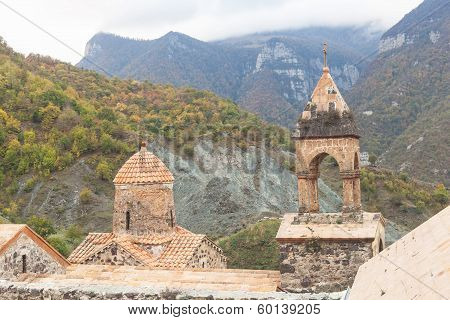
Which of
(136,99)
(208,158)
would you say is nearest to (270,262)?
(208,158)

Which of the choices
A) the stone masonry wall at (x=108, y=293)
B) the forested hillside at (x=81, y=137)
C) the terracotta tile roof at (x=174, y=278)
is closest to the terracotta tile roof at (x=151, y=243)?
the terracotta tile roof at (x=174, y=278)

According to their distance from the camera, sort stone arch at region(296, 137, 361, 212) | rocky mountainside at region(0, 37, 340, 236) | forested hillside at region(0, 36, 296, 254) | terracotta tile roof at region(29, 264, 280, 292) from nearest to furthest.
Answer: terracotta tile roof at region(29, 264, 280, 292) < stone arch at region(296, 137, 361, 212) < rocky mountainside at region(0, 37, 340, 236) < forested hillside at region(0, 36, 296, 254)

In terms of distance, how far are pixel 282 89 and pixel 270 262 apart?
5083cm

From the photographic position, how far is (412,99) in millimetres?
49031

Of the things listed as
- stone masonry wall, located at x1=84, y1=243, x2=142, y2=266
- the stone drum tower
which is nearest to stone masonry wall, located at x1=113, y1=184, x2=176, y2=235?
stone masonry wall, located at x1=84, y1=243, x2=142, y2=266

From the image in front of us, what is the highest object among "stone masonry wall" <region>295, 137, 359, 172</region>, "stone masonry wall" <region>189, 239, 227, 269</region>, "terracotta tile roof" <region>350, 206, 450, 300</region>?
"stone masonry wall" <region>295, 137, 359, 172</region>

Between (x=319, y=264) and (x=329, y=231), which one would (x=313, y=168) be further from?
(x=319, y=264)

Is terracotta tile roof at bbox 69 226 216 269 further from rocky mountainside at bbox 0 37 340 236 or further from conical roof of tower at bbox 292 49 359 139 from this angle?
rocky mountainside at bbox 0 37 340 236

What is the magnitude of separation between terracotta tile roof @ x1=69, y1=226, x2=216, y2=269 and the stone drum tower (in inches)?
146

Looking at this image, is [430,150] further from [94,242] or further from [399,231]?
[94,242]

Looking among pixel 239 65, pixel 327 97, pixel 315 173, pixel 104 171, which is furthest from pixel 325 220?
pixel 239 65

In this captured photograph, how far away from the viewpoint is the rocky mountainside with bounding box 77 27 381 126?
227ft

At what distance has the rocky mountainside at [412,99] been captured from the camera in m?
40.6

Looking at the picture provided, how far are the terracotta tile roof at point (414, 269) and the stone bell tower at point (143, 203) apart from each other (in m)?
8.05
